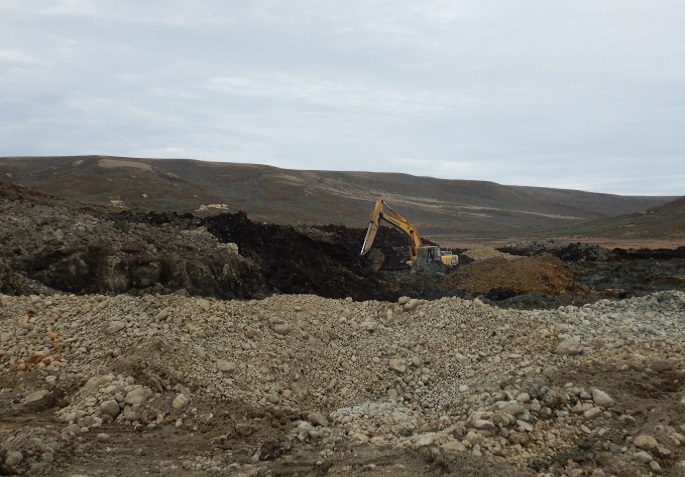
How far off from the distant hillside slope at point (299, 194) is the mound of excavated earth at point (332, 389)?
129 feet

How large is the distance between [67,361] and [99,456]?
93.3 inches

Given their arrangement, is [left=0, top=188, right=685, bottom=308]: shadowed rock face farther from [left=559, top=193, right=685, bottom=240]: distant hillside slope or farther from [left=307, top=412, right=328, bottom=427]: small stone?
[left=559, top=193, right=685, bottom=240]: distant hillside slope

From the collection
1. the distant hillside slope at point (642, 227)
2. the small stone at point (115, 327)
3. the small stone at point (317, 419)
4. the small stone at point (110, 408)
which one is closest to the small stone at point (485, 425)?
the small stone at point (317, 419)

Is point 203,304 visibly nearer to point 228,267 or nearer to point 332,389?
point 332,389

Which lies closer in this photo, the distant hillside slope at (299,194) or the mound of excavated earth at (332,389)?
the mound of excavated earth at (332,389)

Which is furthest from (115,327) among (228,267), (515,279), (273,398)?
(515,279)

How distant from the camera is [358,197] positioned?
3019 inches

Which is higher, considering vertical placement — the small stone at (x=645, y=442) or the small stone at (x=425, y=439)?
the small stone at (x=645, y=442)

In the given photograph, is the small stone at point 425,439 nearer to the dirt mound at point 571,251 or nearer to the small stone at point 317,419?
the small stone at point 317,419

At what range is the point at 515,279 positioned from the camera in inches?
738

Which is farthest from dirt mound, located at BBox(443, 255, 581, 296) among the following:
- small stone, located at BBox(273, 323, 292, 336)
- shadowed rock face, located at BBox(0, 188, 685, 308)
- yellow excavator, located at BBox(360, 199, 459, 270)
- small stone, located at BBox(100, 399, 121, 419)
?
small stone, located at BBox(100, 399, 121, 419)

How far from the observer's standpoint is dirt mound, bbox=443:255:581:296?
1828 centimetres

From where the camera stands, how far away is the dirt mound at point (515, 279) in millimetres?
18281

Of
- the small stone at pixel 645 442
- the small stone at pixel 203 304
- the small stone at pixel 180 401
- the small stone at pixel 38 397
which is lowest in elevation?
the small stone at pixel 38 397
